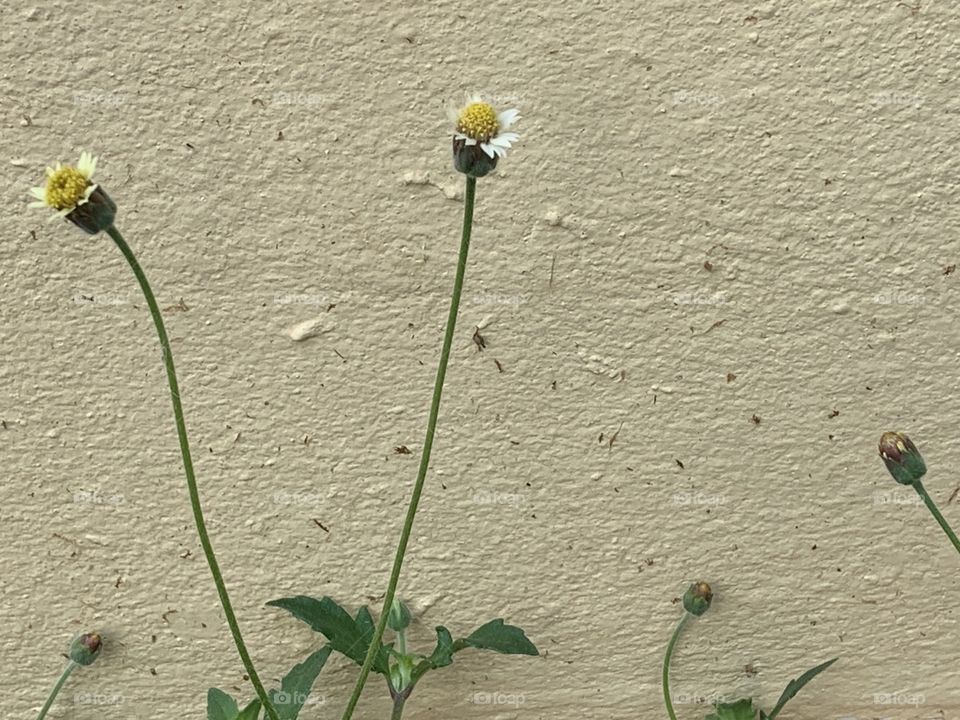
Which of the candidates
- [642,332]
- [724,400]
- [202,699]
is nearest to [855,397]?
[724,400]

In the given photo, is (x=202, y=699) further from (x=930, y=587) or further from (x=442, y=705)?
(x=930, y=587)

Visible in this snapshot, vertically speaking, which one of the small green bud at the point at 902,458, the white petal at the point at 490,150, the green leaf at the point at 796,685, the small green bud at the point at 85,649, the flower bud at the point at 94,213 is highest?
the white petal at the point at 490,150

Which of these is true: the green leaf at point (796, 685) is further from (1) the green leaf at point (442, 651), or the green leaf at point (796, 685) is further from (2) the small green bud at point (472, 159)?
(2) the small green bud at point (472, 159)

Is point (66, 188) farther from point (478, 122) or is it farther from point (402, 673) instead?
point (402, 673)

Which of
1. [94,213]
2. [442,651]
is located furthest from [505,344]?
[94,213]

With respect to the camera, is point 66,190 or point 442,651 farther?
point 442,651

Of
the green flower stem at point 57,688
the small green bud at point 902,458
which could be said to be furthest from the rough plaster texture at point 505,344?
the small green bud at point 902,458
